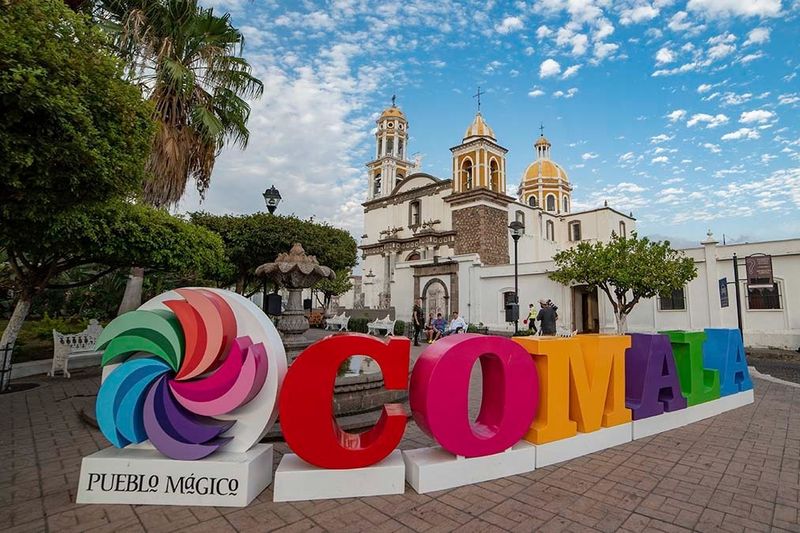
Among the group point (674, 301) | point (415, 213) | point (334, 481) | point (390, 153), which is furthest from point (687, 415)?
point (390, 153)

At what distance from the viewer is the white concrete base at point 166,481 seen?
3217 millimetres

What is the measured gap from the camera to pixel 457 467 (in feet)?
11.9

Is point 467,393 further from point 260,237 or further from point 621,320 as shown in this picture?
point 621,320

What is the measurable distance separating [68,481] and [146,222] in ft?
20.8

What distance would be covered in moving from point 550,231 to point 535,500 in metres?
33.8

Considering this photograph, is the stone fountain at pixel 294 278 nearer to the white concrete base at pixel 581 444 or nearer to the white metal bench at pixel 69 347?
the white metal bench at pixel 69 347

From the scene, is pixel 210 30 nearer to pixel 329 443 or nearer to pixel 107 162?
pixel 107 162

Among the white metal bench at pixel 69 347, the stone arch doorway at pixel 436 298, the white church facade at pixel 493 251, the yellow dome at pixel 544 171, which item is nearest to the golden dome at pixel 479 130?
the white church facade at pixel 493 251

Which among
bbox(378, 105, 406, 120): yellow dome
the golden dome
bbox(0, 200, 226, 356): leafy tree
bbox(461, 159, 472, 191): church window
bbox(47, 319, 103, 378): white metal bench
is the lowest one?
bbox(47, 319, 103, 378): white metal bench

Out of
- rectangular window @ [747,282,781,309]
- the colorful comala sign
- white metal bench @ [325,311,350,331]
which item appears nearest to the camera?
the colorful comala sign

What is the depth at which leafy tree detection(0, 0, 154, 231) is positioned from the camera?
3.49 metres

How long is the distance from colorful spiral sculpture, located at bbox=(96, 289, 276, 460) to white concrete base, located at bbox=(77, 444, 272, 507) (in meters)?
0.13

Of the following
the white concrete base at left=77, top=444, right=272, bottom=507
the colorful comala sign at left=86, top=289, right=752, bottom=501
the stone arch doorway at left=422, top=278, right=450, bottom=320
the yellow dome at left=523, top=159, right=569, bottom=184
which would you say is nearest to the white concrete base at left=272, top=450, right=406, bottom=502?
the colorful comala sign at left=86, top=289, right=752, bottom=501

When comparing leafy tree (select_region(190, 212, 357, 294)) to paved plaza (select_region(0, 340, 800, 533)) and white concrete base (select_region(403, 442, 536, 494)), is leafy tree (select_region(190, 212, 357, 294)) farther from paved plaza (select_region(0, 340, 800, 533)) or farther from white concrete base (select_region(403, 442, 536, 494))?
white concrete base (select_region(403, 442, 536, 494))
